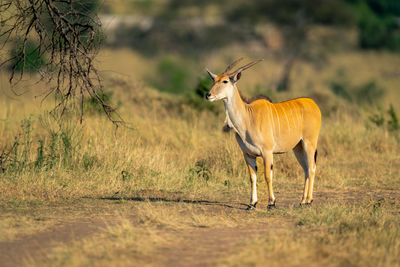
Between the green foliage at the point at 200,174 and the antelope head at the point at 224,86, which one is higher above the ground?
the antelope head at the point at 224,86

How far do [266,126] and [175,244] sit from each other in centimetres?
232

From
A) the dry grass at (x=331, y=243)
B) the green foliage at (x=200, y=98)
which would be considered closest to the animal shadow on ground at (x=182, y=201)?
the dry grass at (x=331, y=243)

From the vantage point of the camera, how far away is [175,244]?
229 inches

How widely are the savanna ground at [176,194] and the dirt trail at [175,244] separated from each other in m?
0.02

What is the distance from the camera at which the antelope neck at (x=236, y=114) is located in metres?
7.57

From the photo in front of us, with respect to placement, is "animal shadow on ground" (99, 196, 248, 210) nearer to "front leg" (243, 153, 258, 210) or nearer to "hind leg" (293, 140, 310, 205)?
"front leg" (243, 153, 258, 210)

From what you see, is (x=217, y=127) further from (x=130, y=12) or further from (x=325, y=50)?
(x=130, y=12)

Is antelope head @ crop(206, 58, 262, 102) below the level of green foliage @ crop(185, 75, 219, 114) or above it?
below

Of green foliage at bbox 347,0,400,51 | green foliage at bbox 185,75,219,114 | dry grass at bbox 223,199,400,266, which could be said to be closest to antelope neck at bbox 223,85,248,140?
dry grass at bbox 223,199,400,266

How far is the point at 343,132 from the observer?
12688 millimetres

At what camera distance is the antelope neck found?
7570 millimetres

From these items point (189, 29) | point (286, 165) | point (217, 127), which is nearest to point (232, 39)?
point (189, 29)

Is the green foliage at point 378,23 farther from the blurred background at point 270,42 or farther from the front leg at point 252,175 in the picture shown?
the front leg at point 252,175

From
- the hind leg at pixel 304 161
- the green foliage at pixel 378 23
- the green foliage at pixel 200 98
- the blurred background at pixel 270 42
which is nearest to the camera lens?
the hind leg at pixel 304 161
